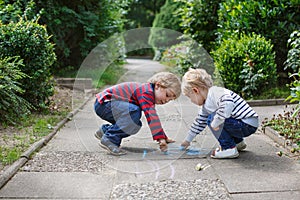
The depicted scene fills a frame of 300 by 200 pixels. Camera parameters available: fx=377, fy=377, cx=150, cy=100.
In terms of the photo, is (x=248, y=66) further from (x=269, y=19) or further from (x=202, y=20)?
(x=202, y=20)

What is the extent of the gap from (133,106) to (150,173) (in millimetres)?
742

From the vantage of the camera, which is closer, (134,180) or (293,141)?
(134,180)

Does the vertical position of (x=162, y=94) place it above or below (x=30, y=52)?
below

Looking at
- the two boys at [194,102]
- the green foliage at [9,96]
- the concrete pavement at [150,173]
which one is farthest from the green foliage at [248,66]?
the green foliage at [9,96]

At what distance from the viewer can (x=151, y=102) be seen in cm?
343

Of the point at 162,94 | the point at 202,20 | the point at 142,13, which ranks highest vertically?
the point at 142,13

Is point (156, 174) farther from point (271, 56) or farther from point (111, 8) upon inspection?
point (111, 8)

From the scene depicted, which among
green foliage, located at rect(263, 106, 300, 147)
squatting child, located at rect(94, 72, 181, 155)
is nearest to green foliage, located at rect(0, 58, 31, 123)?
squatting child, located at rect(94, 72, 181, 155)

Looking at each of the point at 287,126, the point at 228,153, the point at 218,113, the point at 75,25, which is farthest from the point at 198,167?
the point at 75,25

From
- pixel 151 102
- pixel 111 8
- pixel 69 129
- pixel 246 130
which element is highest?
pixel 111 8

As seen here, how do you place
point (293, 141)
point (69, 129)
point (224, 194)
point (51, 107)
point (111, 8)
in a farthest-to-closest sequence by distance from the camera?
point (111, 8), point (51, 107), point (69, 129), point (293, 141), point (224, 194)

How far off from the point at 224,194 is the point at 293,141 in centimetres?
143

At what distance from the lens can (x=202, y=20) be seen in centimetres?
865

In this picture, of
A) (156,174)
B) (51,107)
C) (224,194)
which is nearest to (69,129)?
(51,107)
